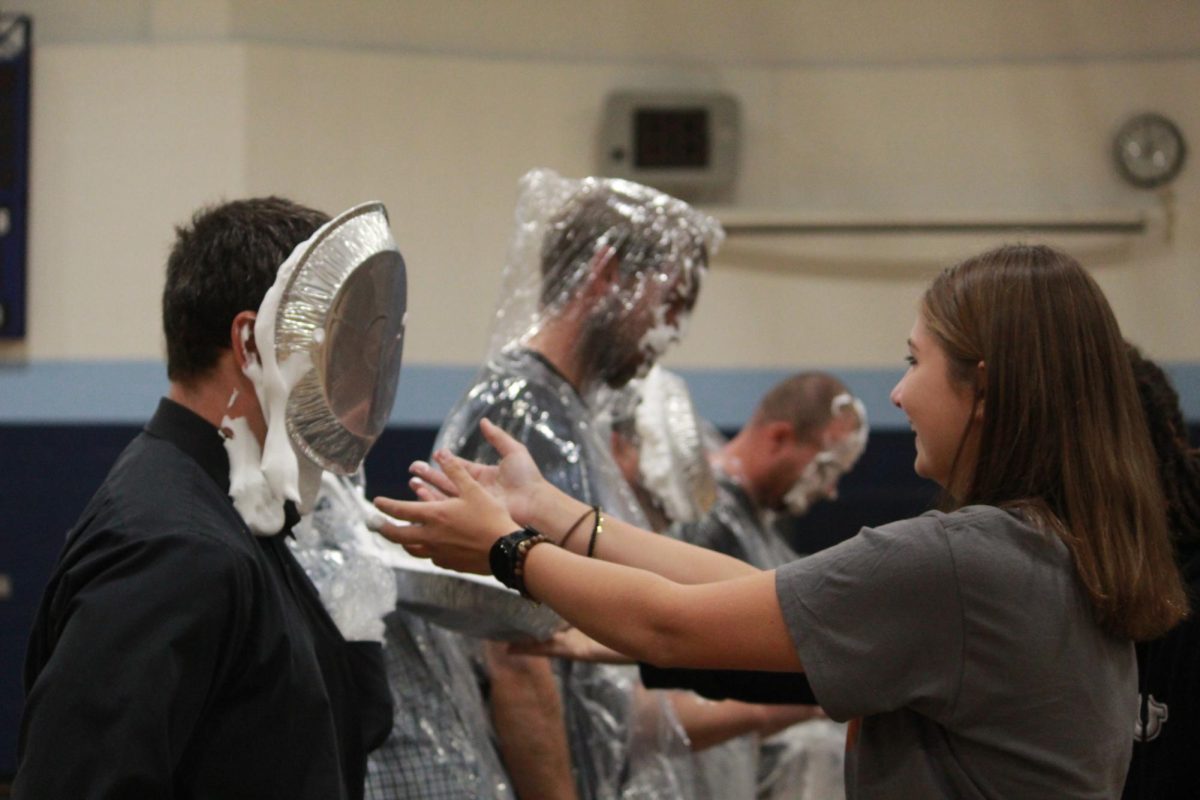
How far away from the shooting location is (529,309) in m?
2.37

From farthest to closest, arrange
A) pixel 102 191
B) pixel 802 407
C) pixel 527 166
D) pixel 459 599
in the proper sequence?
pixel 527 166 → pixel 102 191 → pixel 802 407 → pixel 459 599

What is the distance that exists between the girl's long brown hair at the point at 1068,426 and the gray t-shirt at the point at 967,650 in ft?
0.15

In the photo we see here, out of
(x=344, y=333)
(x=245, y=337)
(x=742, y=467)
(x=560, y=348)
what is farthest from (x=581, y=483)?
(x=742, y=467)

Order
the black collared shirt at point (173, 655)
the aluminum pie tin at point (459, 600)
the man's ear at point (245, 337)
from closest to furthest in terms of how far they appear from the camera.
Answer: the black collared shirt at point (173, 655), the man's ear at point (245, 337), the aluminum pie tin at point (459, 600)

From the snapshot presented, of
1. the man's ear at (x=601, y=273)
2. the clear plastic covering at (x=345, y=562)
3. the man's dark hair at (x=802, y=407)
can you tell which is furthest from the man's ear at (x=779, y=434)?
the clear plastic covering at (x=345, y=562)

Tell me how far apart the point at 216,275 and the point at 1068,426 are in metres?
0.86

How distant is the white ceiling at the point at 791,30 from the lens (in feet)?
16.4

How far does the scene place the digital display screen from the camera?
199 inches

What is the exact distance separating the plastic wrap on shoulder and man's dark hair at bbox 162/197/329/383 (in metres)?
0.87

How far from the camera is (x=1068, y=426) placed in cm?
138

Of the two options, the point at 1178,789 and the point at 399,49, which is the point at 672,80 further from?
the point at 1178,789

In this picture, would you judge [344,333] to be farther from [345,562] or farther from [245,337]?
[345,562]

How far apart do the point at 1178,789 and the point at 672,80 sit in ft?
12.5

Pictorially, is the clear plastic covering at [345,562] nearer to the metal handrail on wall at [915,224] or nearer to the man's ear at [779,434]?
the man's ear at [779,434]
